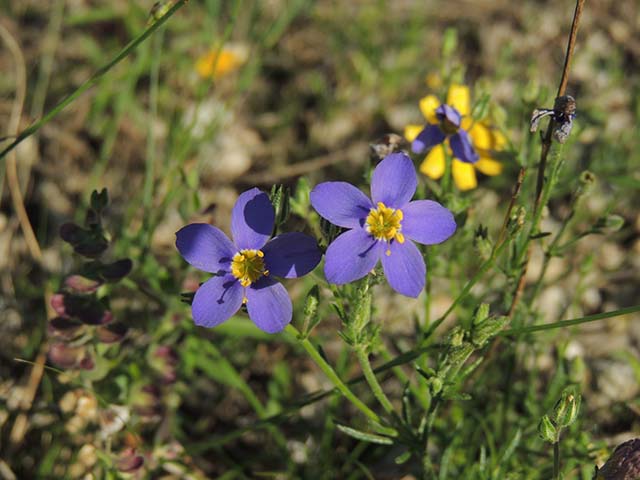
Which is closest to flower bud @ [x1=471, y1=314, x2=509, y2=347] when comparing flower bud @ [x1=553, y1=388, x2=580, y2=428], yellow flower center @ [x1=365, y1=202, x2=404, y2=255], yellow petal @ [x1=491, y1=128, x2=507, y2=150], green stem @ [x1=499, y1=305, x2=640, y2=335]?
green stem @ [x1=499, y1=305, x2=640, y2=335]

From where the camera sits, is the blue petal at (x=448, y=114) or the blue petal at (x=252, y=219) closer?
the blue petal at (x=252, y=219)

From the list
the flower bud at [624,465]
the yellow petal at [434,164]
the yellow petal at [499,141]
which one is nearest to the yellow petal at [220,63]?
the yellow petal at [434,164]

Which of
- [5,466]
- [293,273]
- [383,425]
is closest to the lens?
[293,273]

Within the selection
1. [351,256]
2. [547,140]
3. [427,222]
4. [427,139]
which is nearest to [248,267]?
[351,256]

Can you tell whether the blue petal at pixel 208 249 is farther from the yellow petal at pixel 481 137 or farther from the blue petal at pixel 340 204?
the yellow petal at pixel 481 137

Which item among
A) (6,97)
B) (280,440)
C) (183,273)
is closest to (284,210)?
(183,273)

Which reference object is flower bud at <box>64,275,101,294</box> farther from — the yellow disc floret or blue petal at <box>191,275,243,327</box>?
the yellow disc floret

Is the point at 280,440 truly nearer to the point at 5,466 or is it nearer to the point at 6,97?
the point at 5,466
